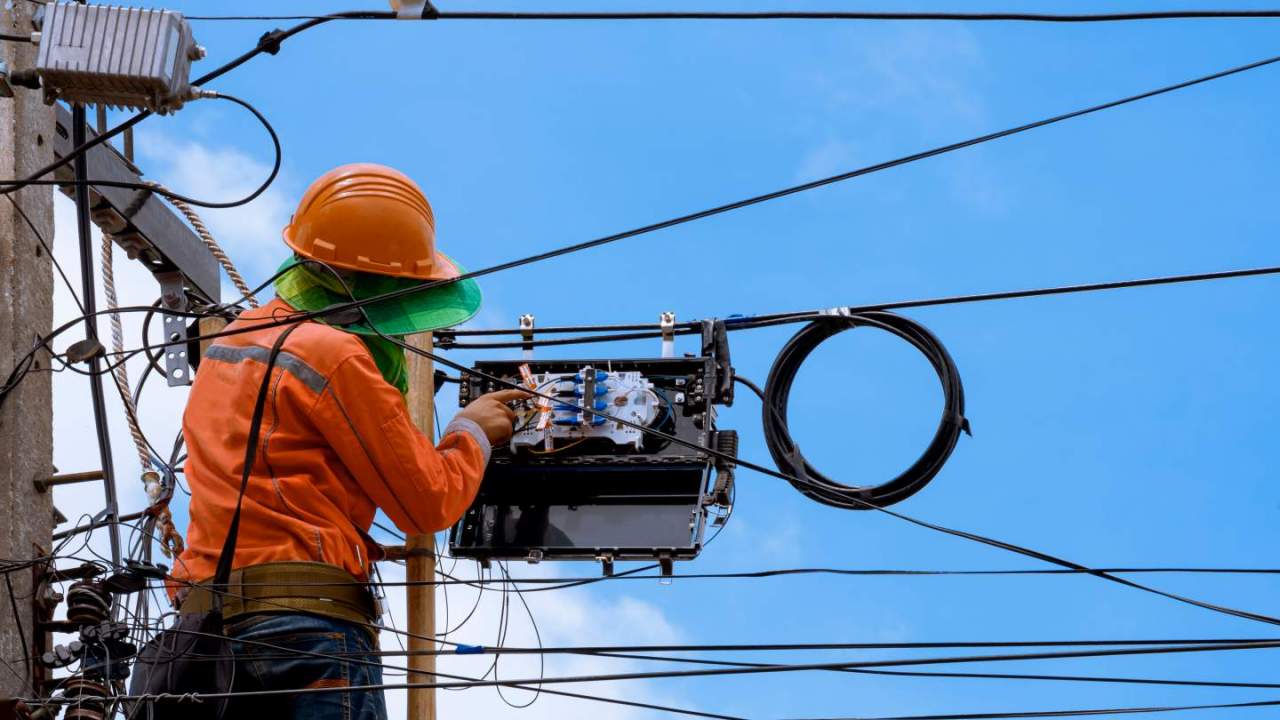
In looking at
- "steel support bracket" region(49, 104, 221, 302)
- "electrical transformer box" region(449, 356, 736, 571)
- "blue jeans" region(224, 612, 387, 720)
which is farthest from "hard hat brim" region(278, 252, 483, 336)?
"steel support bracket" region(49, 104, 221, 302)

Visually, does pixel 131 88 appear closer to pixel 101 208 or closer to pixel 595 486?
pixel 101 208

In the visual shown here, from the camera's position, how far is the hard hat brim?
7.78 m

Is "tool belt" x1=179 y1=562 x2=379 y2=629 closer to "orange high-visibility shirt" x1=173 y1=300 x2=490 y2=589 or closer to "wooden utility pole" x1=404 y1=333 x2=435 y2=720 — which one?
"orange high-visibility shirt" x1=173 y1=300 x2=490 y2=589

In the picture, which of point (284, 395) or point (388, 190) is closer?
point (284, 395)

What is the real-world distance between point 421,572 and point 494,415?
2.48 feet

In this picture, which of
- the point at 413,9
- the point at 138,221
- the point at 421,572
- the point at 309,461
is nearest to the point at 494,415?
the point at 421,572

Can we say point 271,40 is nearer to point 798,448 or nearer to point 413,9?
point 413,9

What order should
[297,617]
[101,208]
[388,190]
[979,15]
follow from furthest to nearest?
[101,208], [388,190], [979,15], [297,617]

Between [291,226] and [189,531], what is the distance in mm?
1436

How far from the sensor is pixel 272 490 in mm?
7129

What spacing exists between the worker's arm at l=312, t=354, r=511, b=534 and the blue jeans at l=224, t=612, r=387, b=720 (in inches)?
20.0

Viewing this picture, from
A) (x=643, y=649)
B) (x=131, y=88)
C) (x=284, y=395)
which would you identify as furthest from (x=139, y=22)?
(x=643, y=649)

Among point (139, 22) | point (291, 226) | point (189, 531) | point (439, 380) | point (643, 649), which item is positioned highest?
point (139, 22)

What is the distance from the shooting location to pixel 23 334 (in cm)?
835
